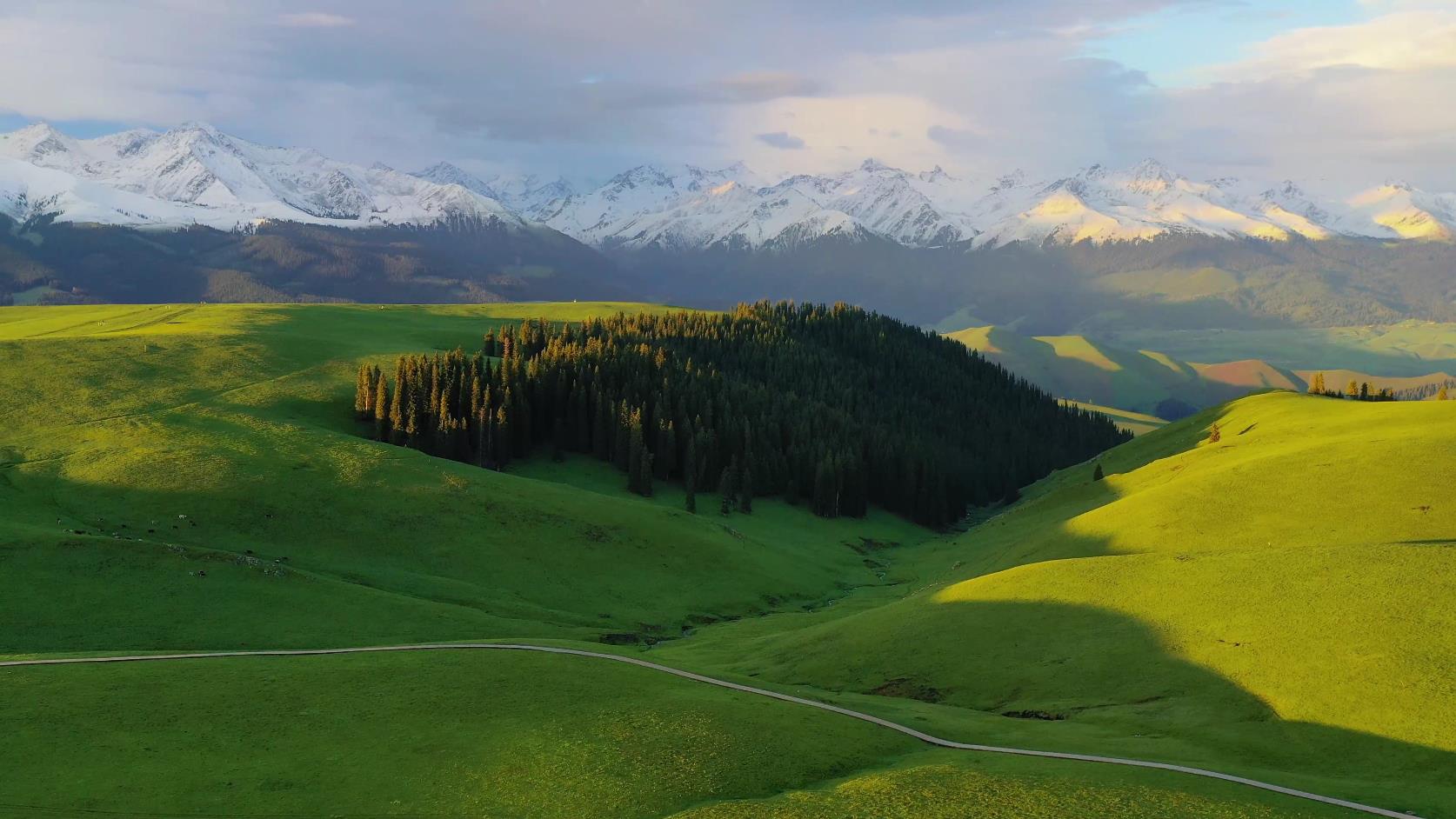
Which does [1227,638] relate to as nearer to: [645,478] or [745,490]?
[645,478]

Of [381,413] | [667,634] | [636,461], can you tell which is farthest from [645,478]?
[667,634]

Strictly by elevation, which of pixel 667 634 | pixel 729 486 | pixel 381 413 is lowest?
pixel 667 634

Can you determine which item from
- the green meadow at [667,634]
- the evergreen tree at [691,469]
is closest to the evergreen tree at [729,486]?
the evergreen tree at [691,469]

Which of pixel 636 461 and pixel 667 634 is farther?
pixel 636 461

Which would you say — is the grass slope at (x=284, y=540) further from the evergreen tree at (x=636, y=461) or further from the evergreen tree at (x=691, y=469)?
the evergreen tree at (x=636, y=461)

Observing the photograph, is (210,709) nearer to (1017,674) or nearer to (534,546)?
(1017,674)

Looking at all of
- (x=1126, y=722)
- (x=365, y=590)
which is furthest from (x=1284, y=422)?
(x=365, y=590)
